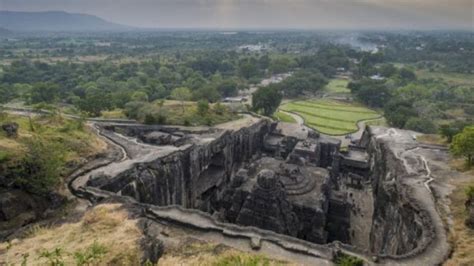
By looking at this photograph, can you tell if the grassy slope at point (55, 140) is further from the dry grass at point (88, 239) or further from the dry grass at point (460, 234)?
the dry grass at point (460, 234)

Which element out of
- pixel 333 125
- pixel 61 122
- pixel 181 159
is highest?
pixel 61 122

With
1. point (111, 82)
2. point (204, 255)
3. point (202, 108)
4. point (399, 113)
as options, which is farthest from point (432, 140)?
point (111, 82)

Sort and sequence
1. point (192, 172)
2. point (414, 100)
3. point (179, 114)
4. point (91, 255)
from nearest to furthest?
1. point (91, 255)
2. point (192, 172)
3. point (179, 114)
4. point (414, 100)

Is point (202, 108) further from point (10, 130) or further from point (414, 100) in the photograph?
point (414, 100)

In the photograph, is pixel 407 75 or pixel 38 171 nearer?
pixel 38 171

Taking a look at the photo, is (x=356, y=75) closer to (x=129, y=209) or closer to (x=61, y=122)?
(x=61, y=122)

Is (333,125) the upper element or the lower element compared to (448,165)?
lower

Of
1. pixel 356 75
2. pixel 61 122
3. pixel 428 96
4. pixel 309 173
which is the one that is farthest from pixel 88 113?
pixel 356 75

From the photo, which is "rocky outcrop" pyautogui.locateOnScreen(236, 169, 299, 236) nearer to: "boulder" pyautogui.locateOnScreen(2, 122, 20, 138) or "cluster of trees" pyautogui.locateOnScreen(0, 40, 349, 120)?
"boulder" pyautogui.locateOnScreen(2, 122, 20, 138)
